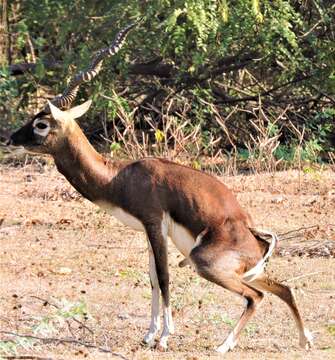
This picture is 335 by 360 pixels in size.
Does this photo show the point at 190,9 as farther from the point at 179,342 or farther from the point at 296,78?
the point at 179,342

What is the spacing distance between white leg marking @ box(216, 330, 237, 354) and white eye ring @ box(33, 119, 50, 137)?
193cm

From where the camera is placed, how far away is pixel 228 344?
285 inches

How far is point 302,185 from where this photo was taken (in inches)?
522

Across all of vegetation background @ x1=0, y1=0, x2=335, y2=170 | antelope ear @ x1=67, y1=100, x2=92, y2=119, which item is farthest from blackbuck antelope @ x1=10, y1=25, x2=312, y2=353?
vegetation background @ x1=0, y1=0, x2=335, y2=170

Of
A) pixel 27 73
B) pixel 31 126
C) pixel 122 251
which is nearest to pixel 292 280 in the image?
pixel 122 251

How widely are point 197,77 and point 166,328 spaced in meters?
8.23

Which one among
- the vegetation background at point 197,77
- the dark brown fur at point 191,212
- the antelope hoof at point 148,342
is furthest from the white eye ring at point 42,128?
the vegetation background at point 197,77

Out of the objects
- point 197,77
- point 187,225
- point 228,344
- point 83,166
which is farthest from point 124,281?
point 197,77

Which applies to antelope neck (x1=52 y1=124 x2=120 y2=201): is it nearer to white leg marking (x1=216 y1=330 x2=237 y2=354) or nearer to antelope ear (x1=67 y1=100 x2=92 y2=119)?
antelope ear (x1=67 y1=100 x2=92 y2=119)

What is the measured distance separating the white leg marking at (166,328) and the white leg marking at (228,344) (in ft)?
1.30

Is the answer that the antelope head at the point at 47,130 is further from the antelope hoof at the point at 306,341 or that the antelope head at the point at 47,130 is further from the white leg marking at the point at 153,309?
the antelope hoof at the point at 306,341

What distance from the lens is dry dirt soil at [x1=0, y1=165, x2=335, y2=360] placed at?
288 inches

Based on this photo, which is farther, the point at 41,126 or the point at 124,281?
the point at 124,281

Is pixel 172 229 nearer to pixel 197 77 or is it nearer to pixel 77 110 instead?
pixel 77 110
